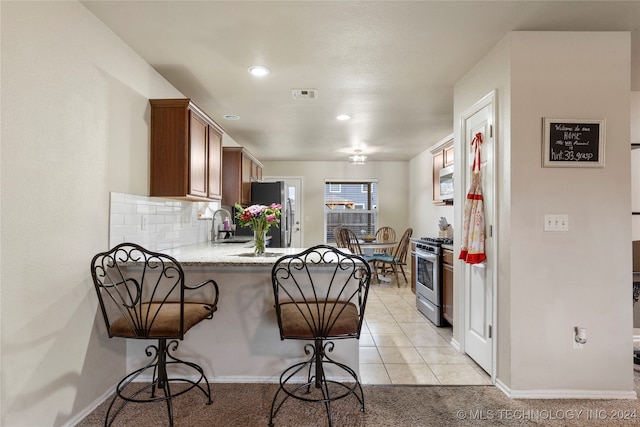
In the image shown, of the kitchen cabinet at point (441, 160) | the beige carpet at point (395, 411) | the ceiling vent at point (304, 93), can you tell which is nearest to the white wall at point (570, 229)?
the beige carpet at point (395, 411)

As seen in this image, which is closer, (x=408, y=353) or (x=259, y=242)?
(x=259, y=242)

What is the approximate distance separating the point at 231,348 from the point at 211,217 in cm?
230

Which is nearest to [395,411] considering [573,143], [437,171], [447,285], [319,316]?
[319,316]

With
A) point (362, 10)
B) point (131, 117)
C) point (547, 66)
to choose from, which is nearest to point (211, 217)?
point (131, 117)

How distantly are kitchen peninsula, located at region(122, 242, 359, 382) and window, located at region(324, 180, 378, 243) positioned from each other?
5.17 m

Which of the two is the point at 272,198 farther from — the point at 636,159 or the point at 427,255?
the point at 636,159

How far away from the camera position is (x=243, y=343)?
242 cm

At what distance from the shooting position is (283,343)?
242 centimetres

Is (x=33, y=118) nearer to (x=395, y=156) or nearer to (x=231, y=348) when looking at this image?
(x=231, y=348)

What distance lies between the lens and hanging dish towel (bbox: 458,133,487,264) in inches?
98.7

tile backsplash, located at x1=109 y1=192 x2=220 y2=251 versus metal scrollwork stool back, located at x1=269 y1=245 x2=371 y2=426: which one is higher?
tile backsplash, located at x1=109 y1=192 x2=220 y2=251

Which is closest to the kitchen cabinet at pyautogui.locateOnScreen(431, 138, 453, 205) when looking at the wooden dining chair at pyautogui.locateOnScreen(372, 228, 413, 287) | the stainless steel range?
the stainless steel range

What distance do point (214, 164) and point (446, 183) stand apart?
9.55ft

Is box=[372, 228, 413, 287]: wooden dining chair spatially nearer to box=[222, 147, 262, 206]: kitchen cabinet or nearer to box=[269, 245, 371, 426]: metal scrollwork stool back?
box=[222, 147, 262, 206]: kitchen cabinet
